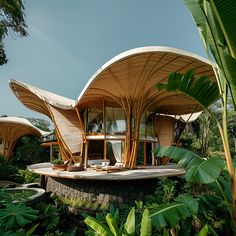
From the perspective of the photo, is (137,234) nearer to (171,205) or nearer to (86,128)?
(171,205)

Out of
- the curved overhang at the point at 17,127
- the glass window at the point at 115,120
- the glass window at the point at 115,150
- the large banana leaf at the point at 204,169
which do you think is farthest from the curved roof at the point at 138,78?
the curved overhang at the point at 17,127

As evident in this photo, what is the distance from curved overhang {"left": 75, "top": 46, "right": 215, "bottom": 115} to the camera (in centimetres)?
849

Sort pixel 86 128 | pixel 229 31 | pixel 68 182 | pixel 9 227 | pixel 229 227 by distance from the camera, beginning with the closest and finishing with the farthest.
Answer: pixel 229 31, pixel 229 227, pixel 9 227, pixel 68 182, pixel 86 128

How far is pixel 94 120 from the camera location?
16.6 metres

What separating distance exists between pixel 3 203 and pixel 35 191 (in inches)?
170

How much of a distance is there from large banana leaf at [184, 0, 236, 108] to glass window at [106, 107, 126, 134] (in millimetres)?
11953

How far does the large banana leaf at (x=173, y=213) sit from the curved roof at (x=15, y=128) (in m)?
24.8

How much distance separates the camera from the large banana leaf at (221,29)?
2.34 meters

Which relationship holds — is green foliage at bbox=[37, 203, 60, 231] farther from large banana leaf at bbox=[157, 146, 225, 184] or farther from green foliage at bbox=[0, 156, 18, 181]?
green foliage at bbox=[0, 156, 18, 181]

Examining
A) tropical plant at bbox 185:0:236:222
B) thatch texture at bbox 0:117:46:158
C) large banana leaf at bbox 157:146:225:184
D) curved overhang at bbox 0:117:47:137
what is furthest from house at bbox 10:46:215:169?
thatch texture at bbox 0:117:46:158

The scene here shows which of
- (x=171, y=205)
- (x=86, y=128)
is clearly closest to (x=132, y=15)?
(x=171, y=205)

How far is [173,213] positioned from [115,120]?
12.5 meters

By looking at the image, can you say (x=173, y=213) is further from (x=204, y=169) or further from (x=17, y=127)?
(x=17, y=127)

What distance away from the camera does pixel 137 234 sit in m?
3.11
